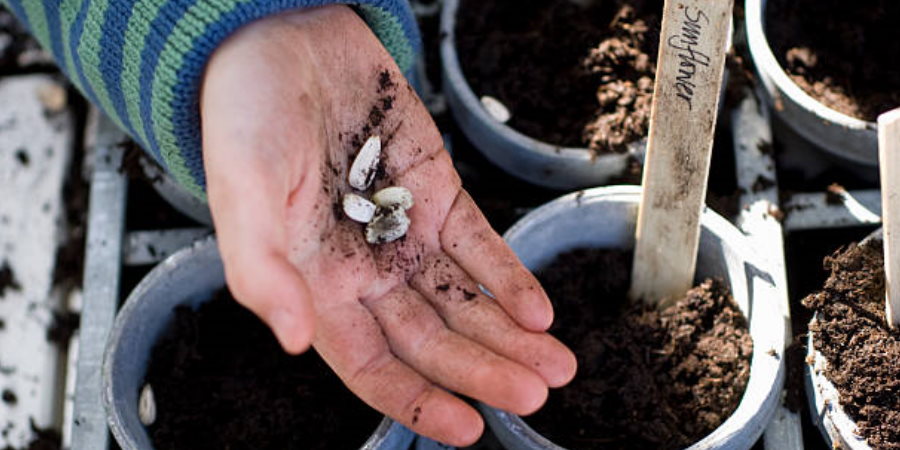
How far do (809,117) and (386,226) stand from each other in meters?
0.65

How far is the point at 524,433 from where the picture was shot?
3.90ft

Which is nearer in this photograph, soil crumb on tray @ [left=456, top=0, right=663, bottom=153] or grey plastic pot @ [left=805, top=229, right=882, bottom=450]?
grey plastic pot @ [left=805, top=229, right=882, bottom=450]

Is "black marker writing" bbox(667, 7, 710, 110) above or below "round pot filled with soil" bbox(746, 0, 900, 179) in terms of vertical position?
above

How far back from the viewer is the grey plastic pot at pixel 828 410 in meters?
1.19

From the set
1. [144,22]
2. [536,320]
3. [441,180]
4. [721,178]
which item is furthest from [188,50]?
[721,178]

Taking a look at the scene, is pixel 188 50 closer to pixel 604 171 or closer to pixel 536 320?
pixel 536 320

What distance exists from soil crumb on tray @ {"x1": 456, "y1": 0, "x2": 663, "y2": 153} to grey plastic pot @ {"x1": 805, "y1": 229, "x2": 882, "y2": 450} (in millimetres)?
405

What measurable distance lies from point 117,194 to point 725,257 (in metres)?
0.92

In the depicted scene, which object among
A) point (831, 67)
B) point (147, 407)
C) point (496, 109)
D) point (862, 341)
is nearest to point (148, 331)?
point (147, 407)

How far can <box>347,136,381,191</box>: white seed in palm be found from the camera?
3.98 ft

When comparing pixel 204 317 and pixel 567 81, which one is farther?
pixel 567 81

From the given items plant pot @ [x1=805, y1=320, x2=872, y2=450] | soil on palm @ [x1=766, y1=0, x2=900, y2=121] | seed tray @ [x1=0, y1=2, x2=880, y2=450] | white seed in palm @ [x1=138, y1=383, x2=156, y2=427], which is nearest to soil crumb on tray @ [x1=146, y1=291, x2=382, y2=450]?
white seed in palm @ [x1=138, y1=383, x2=156, y2=427]

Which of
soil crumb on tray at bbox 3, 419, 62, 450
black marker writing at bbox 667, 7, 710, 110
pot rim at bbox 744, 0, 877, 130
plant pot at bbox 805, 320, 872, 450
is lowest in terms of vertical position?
soil crumb on tray at bbox 3, 419, 62, 450

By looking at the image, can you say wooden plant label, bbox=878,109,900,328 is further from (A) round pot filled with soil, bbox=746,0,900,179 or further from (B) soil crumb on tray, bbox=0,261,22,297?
(B) soil crumb on tray, bbox=0,261,22,297
